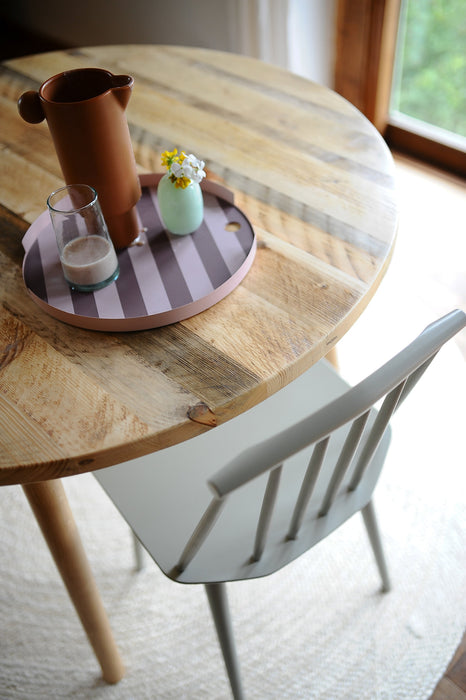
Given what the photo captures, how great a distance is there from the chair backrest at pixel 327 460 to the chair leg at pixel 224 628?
93 mm

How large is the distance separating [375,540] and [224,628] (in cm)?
39

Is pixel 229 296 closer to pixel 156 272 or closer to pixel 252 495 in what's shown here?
pixel 156 272

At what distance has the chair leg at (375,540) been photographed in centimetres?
124

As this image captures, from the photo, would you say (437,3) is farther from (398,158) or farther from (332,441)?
(332,441)

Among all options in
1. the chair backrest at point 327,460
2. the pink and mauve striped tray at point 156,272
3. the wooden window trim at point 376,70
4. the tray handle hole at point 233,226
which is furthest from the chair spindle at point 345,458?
the wooden window trim at point 376,70

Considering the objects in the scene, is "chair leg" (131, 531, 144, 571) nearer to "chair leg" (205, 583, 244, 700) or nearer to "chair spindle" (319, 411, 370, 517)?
"chair leg" (205, 583, 244, 700)

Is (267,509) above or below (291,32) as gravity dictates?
below

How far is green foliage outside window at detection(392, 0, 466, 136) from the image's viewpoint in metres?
2.42

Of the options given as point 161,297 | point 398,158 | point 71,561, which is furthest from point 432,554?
point 398,158

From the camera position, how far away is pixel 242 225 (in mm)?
1108

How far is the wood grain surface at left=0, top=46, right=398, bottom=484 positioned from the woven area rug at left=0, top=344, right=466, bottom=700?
760 millimetres

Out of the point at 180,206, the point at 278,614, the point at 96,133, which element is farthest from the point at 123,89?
the point at 278,614

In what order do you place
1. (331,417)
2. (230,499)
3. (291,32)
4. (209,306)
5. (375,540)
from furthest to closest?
(291,32)
(375,540)
(230,499)
(209,306)
(331,417)

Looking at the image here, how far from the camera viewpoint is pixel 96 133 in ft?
3.08
